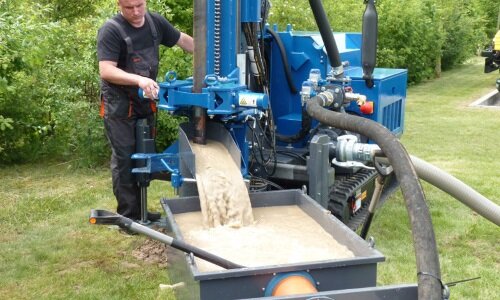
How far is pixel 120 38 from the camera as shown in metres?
4.27

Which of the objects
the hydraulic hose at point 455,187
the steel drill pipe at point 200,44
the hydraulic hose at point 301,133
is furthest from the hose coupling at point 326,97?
the hydraulic hose at point 455,187

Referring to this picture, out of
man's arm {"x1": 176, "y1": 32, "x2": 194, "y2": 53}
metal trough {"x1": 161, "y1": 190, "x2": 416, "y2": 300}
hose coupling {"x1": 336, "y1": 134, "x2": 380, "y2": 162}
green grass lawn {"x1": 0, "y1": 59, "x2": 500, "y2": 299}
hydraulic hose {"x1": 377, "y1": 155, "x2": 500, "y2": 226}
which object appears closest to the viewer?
metal trough {"x1": 161, "y1": 190, "x2": 416, "y2": 300}

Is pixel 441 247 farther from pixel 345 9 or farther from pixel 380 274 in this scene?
pixel 345 9

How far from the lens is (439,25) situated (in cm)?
1702

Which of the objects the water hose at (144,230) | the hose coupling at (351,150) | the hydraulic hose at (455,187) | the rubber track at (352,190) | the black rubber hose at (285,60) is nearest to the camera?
the water hose at (144,230)

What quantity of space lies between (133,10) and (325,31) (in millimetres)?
1285

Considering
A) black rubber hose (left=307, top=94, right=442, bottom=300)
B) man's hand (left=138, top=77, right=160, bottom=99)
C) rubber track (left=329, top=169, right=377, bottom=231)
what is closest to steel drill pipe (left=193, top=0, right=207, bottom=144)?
man's hand (left=138, top=77, right=160, bottom=99)

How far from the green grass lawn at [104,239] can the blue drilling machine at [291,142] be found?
433 mm

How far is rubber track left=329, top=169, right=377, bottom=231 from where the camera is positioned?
4.56 m

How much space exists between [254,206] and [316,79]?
120 cm

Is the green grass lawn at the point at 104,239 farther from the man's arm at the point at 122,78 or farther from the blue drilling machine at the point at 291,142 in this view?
the man's arm at the point at 122,78

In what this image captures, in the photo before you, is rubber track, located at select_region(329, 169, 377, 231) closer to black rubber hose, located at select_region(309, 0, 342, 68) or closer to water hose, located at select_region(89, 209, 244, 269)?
black rubber hose, located at select_region(309, 0, 342, 68)

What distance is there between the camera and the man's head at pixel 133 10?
4222 millimetres

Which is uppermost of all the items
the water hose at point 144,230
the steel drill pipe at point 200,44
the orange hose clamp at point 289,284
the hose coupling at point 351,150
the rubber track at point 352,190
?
the steel drill pipe at point 200,44
